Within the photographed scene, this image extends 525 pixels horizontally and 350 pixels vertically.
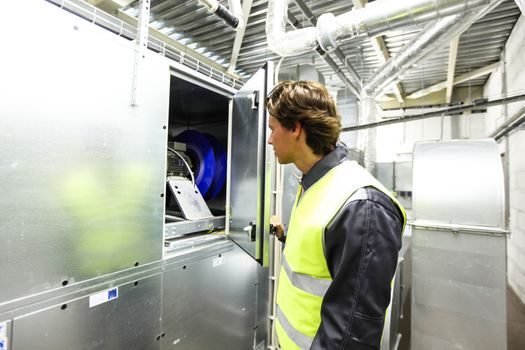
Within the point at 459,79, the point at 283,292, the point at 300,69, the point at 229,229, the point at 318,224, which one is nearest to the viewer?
the point at 318,224

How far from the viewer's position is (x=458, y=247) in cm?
168

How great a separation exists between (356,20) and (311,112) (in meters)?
1.08

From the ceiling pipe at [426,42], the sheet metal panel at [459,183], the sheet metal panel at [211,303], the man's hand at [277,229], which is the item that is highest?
the ceiling pipe at [426,42]

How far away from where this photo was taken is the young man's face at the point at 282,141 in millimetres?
784

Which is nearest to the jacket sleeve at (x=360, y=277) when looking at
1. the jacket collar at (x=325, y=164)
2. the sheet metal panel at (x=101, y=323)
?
the jacket collar at (x=325, y=164)

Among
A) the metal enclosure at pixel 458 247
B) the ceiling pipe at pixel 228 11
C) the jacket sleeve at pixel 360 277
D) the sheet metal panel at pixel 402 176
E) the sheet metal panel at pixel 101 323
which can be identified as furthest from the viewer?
the sheet metal panel at pixel 402 176

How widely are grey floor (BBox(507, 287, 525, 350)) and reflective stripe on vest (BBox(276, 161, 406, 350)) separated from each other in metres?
2.46

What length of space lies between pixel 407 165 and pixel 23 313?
407cm

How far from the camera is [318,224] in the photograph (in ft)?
1.92

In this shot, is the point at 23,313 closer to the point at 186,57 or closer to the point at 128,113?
the point at 128,113

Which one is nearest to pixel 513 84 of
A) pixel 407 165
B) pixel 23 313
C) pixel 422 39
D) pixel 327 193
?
pixel 407 165

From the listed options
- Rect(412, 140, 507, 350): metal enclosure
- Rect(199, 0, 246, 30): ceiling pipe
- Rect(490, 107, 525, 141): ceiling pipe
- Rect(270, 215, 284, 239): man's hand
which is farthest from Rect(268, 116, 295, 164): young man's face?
Rect(490, 107, 525, 141): ceiling pipe

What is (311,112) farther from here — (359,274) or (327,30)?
(327,30)

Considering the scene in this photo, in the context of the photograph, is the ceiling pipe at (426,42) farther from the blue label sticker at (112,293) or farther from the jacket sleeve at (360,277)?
the blue label sticker at (112,293)
